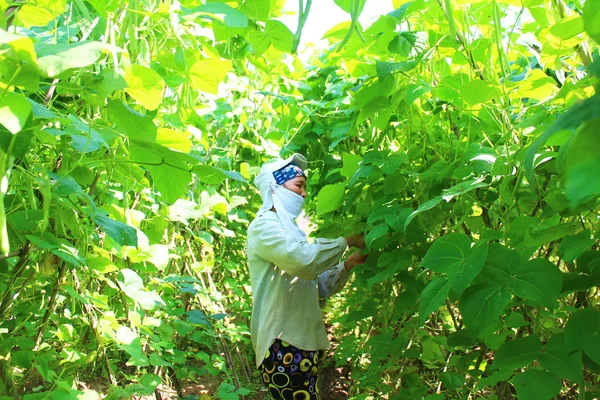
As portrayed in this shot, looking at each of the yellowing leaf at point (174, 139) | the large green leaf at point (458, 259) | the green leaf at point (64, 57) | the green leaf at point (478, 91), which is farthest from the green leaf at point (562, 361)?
the green leaf at point (64, 57)

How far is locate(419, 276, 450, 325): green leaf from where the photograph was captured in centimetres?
104

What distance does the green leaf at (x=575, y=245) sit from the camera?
3.32ft

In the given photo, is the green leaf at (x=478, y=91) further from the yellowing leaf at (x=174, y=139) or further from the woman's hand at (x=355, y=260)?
the woman's hand at (x=355, y=260)

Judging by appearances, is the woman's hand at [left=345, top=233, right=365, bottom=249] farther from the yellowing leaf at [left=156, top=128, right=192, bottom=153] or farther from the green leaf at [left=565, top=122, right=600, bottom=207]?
the green leaf at [left=565, top=122, right=600, bottom=207]

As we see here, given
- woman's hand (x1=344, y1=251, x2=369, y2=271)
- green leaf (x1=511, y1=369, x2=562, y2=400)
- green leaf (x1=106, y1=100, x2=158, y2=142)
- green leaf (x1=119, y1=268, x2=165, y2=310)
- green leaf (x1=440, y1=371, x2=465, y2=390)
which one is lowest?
green leaf (x1=440, y1=371, x2=465, y2=390)

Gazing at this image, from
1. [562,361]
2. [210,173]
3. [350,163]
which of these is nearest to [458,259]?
[562,361]

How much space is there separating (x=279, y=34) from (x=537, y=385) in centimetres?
80

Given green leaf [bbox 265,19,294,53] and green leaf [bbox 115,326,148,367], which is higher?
green leaf [bbox 265,19,294,53]

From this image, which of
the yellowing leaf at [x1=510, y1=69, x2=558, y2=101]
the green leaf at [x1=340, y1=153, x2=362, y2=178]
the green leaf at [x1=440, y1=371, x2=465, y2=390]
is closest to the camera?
the yellowing leaf at [x1=510, y1=69, x2=558, y2=101]

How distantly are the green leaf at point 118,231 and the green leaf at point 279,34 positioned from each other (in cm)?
46

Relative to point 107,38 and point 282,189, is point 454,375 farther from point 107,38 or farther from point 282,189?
point 107,38

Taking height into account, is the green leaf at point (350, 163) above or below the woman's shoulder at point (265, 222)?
above

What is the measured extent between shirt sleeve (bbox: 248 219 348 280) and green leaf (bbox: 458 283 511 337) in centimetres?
103

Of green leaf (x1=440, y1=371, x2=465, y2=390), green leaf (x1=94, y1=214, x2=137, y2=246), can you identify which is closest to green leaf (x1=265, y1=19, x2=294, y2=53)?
green leaf (x1=94, y1=214, x2=137, y2=246)
